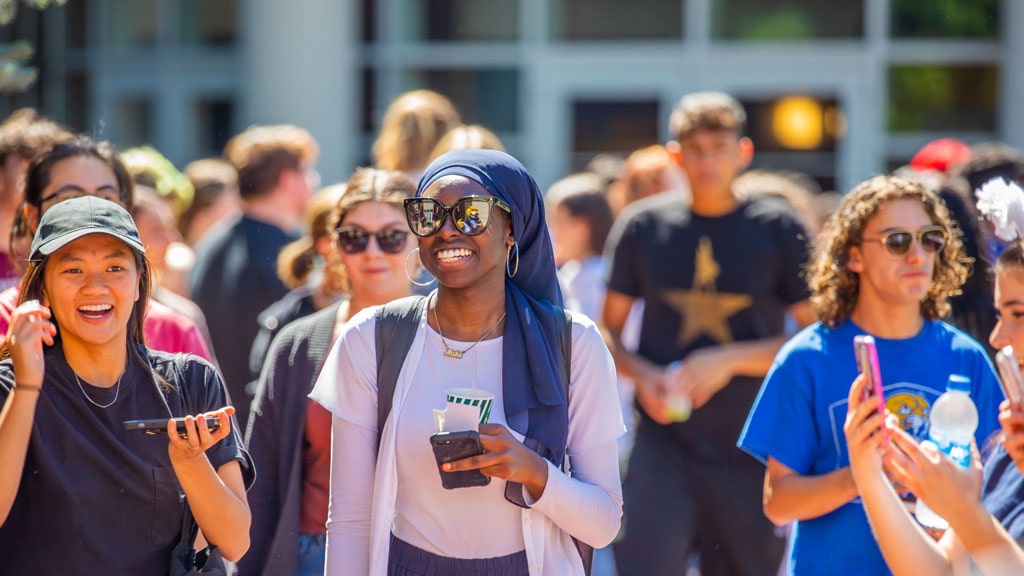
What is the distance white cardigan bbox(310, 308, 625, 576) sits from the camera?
Result: 10.0ft

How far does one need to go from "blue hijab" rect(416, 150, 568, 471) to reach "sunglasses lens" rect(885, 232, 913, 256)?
3.91 feet

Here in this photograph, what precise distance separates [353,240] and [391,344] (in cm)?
113

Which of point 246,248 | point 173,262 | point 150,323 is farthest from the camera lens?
point 173,262

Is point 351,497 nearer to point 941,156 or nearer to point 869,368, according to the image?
point 869,368

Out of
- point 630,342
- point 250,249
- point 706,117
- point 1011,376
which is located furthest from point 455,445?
point 630,342

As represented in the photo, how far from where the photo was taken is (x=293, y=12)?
1157 cm

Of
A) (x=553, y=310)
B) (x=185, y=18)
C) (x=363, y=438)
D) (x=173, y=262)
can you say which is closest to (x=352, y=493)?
(x=363, y=438)

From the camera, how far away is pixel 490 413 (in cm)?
305

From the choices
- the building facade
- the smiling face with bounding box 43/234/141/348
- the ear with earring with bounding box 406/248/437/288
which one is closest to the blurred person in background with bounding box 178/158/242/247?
the building facade

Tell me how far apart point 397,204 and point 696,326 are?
1.89 metres

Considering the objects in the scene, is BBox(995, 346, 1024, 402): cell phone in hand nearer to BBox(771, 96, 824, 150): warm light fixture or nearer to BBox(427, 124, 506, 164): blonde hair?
BBox(427, 124, 506, 164): blonde hair

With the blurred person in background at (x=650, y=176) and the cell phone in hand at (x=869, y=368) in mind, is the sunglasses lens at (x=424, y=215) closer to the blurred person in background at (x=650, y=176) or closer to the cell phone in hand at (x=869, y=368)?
the cell phone in hand at (x=869, y=368)

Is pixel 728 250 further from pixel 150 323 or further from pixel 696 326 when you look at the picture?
pixel 150 323

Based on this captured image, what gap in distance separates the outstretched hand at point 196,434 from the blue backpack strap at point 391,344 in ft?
1.41
